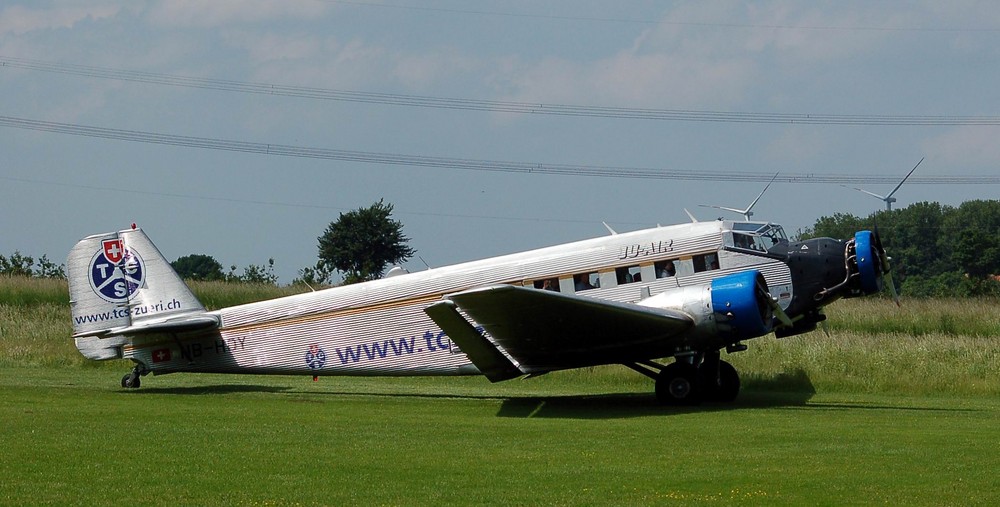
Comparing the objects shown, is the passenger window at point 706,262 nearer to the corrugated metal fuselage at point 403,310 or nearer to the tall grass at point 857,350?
the corrugated metal fuselage at point 403,310

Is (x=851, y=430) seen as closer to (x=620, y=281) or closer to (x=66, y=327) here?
(x=620, y=281)

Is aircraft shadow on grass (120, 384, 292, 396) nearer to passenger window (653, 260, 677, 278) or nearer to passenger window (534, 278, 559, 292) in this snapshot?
passenger window (534, 278, 559, 292)

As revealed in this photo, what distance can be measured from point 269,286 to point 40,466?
27.2 m

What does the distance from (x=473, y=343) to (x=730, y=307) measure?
Answer: 372cm

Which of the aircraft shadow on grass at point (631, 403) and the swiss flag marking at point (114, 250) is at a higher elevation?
the swiss flag marking at point (114, 250)

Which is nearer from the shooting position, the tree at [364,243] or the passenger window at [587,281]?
the passenger window at [587,281]

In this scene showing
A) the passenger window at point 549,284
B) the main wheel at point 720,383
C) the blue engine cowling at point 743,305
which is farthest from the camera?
the passenger window at point 549,284

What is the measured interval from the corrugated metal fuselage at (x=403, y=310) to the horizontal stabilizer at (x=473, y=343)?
1.09 m

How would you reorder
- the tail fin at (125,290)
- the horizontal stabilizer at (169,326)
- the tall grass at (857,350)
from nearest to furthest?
the horizontal stabilizer at (169,326), the tail fin at (125,290), the tall grass at (857,350)

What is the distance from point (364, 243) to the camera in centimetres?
4938

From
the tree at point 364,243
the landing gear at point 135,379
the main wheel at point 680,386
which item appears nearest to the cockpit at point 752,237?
the main wheel at point 680,386

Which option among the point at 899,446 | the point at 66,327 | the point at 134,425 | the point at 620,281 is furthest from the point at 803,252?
the point at 66,327

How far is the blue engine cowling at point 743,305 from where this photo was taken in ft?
50.9

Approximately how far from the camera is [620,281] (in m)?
17.2
